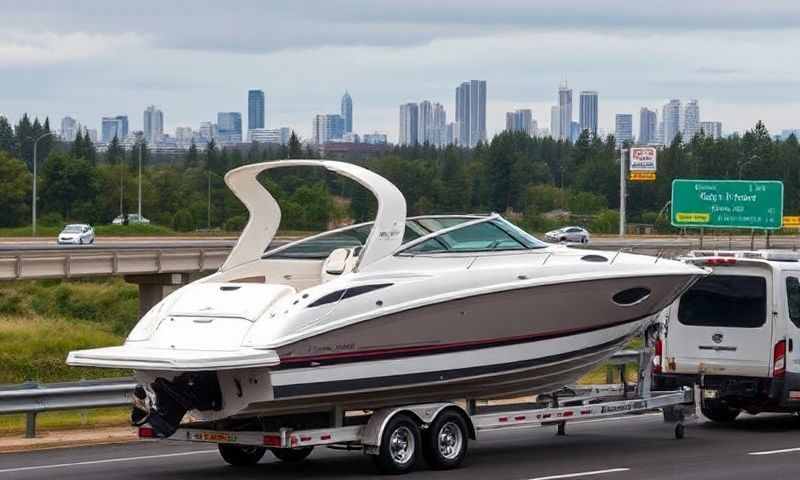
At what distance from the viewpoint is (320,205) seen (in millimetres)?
25141

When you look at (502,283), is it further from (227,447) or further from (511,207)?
(511,207)

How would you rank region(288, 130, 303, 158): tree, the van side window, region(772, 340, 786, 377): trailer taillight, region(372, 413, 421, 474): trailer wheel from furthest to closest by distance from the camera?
region(288, 130, 303, 158): tree → the van side window → region(772, 340, 786, 377): trailer taillight → region(372, 413, 421, 474): trailer wheel

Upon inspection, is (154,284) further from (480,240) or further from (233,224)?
(480,240)

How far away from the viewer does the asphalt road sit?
1540 centimetres

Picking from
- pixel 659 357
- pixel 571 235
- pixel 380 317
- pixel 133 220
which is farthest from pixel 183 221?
pixel 380 317

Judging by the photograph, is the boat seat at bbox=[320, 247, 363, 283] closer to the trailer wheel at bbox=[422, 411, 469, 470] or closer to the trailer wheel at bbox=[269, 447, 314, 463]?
the trailer wheel at bbox=[422, 411, 469, 470]

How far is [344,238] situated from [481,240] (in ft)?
5.25

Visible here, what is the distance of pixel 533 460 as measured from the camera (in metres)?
16.5

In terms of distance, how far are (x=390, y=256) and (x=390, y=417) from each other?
1.70 meters

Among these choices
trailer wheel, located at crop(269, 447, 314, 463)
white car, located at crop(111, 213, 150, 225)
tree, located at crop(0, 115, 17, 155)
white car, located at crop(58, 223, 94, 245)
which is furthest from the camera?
tree, located at crop(0, 115, 17, 155)

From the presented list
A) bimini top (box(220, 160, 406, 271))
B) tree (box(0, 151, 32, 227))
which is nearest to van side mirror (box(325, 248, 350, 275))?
bimini top (box(220, 160, 406, 271))

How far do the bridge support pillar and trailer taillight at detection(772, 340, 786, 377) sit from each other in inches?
1361

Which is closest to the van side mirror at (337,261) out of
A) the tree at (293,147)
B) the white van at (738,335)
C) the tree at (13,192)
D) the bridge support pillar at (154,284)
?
the white van at (738,335)

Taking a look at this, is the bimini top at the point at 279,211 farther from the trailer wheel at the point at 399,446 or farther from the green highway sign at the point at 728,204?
the green highway sign at the point at 728,204
